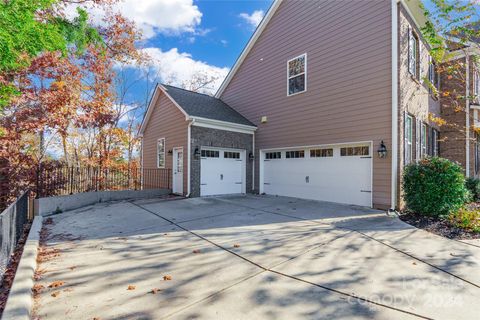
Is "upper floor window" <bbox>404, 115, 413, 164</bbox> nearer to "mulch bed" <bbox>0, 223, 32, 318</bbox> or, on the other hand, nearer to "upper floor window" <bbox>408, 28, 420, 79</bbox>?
"upper floor window" <bbox>408, 28, 420, 79</bbox>

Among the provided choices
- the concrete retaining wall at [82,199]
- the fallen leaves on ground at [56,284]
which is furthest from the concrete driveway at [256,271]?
the concrete retaining wall at [82,199]

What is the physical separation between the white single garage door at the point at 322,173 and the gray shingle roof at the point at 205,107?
2.33 m

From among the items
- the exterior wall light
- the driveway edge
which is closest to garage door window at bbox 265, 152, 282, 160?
the exterior wall light

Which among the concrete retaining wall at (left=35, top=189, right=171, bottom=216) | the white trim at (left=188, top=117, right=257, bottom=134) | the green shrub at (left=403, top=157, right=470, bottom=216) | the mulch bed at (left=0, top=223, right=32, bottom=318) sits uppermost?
the white trim at (left=188, top=117, right=257, bottom=134)

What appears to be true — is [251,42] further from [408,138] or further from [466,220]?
[466,220]

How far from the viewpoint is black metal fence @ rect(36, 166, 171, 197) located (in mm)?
8305

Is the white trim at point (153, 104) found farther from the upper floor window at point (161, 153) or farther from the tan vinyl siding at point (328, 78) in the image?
the tan vinyl siding at point (328, 78)

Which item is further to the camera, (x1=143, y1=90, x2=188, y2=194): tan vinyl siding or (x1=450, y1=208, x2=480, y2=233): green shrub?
(x1=143, y1=90, x2=188, y2=194): tan vinyl siding

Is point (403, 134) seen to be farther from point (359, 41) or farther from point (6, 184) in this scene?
point (6, 184)

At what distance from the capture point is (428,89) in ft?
33.6

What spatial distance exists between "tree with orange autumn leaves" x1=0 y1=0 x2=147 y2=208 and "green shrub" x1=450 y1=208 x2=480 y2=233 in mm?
9390

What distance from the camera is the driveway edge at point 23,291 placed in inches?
93.5

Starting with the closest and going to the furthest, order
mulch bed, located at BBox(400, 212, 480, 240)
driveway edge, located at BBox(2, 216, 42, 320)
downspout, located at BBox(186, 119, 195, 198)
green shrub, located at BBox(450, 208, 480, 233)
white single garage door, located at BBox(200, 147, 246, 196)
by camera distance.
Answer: driveway edge, located at BBox(2, 216, 42, 320) → mulch bed, located at BBox(400, 212, 480, 240) → green shrub, located at BBox(450, 208, 480, 233) → downspout, located at BBox(186, 119, 195, 198) → white single garage door, located at BBox(200, 147, 246, 196)

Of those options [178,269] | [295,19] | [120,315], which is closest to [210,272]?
[178,269]
